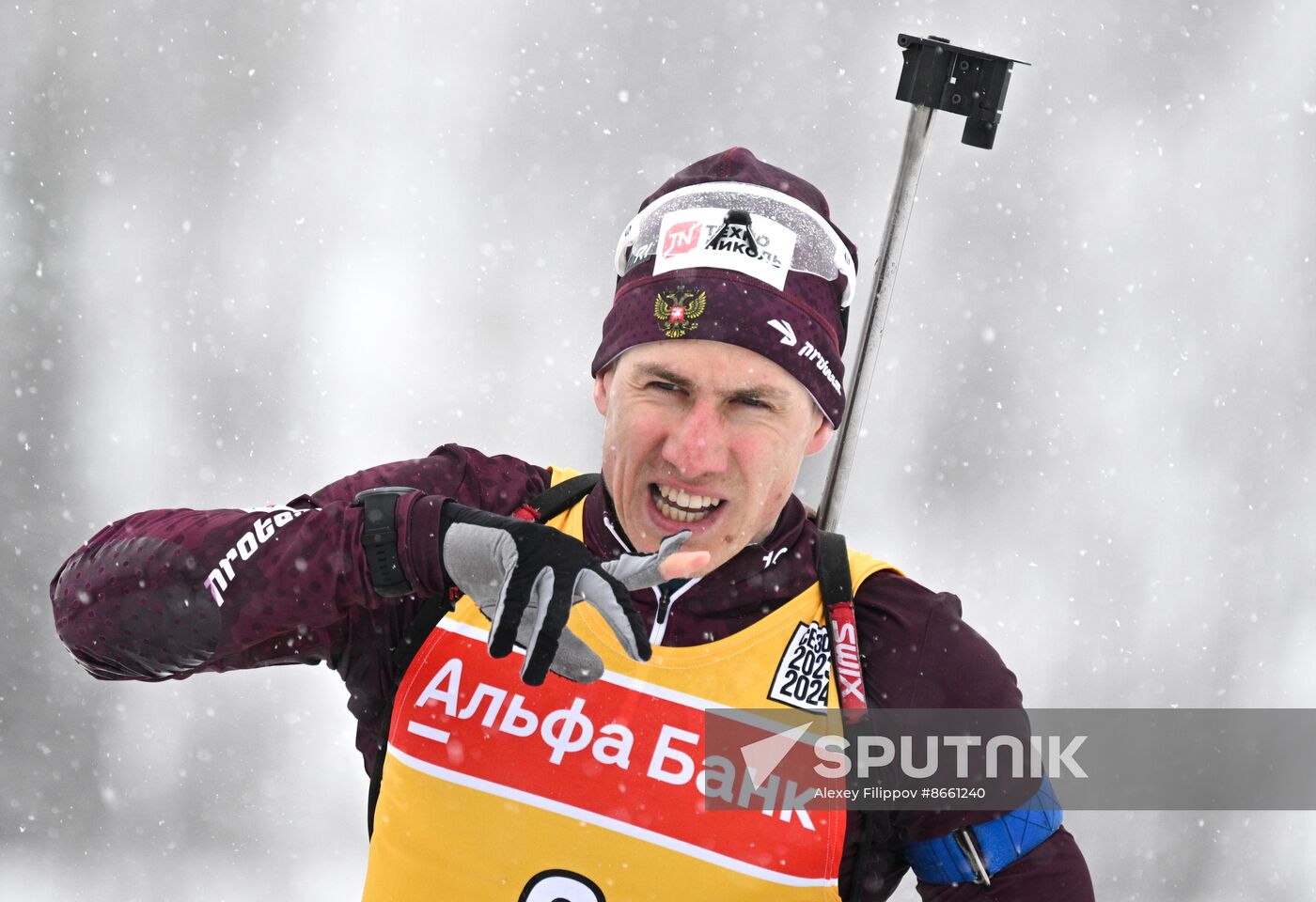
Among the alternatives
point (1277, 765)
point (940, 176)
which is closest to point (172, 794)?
point (940, 176)

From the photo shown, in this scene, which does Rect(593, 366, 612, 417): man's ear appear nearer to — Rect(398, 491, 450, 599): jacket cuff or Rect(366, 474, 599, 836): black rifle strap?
Rect(366, 474, 599, 836): black rifle strap

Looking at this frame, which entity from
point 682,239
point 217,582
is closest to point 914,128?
point 682,239

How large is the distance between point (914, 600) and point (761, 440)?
1.42ft

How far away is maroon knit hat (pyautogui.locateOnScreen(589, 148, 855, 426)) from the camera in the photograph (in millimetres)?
2119

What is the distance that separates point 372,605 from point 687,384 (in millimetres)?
652

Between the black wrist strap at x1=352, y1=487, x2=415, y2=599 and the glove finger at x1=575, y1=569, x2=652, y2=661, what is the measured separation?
0.97 ft

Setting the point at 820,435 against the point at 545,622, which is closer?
the point at 545,622

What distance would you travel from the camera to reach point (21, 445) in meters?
4.94

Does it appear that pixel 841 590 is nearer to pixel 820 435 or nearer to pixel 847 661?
pixel 847 661

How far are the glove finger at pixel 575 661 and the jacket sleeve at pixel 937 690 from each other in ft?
2.08

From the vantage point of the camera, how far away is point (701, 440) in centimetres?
206

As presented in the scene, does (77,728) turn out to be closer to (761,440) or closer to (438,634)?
(438,634)

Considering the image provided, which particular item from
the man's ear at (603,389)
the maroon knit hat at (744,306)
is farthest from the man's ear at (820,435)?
the man's ear at (603,389)

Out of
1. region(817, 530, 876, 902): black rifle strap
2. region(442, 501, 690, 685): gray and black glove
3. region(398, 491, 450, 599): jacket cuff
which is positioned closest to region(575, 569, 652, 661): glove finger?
region(442, 501, 690, 685): gray and black glove
